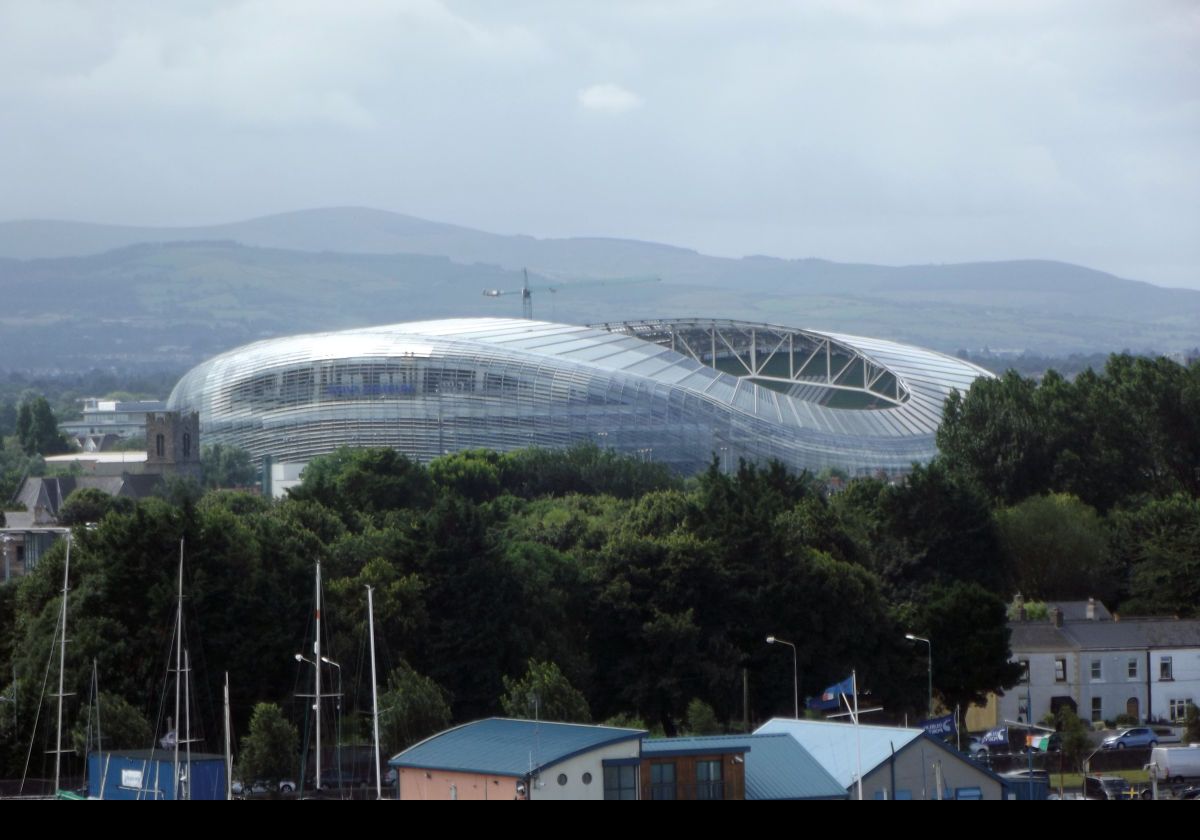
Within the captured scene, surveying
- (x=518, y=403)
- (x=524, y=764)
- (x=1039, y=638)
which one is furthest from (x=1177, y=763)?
(x=518, y=403)

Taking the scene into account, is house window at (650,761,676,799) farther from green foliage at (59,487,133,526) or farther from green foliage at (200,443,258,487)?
green foliage at (200,443,258,487)

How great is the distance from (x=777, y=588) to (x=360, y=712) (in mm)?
14689

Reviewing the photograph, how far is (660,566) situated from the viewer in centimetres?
5194

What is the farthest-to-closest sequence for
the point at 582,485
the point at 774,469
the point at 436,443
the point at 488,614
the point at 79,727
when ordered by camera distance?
the point at 436,443
the point at 582,485
the point at 774,469
the point at 488,614
the point at 79,727

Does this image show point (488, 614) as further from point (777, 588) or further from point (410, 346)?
point (410, 346)

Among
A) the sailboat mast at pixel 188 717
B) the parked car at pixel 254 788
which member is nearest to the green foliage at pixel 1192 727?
the parked car at pixel 254 788

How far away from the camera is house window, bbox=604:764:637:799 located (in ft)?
93.1

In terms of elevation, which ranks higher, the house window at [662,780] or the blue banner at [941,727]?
the house window at [662,780]

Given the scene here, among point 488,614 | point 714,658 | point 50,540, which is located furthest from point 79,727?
point 50,540

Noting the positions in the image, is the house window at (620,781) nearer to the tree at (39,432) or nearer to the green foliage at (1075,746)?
the green foliage at (1075,746)

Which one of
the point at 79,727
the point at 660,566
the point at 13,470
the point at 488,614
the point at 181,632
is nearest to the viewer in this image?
the point at 79,727

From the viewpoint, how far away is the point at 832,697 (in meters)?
44.6

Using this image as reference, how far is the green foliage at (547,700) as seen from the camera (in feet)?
135

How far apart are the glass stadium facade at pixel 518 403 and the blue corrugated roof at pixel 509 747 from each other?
78242mm
